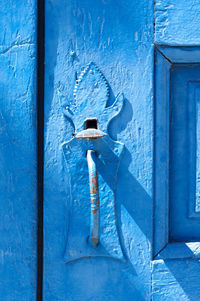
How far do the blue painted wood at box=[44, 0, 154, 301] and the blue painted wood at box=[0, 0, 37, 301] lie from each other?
1.4 inches

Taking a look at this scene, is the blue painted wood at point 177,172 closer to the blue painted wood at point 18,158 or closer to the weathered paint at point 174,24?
the weathered paint at point 174,24

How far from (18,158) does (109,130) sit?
23 centimetres

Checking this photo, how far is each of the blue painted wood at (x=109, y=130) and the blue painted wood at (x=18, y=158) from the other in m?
0.03

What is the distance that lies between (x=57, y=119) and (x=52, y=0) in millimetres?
272

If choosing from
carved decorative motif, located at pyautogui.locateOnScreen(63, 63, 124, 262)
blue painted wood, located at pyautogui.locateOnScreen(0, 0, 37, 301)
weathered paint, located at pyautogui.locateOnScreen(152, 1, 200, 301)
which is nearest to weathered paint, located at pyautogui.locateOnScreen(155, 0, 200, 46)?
weathered paint, located at pyautogui.locateOnScreen(152, 1, 200, 301)

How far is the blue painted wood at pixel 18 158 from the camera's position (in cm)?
66

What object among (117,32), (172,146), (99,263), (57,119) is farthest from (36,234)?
(117,32)

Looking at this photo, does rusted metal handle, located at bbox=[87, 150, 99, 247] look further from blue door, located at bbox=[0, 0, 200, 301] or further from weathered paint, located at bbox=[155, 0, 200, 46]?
weathered paint, located at bbox=[155, 0, 200, 46]

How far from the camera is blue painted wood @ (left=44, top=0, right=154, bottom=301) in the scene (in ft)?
2.19

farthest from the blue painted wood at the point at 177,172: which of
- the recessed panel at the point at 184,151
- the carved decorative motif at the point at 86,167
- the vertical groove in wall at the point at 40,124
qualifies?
the vertical groove in wall at the point at 40,124

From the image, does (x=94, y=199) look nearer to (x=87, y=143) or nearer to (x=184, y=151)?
(x=87, y=143)

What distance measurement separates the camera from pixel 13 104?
671 mm

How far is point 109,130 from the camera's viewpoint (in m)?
0.69

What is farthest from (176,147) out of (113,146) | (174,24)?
(174,24)
